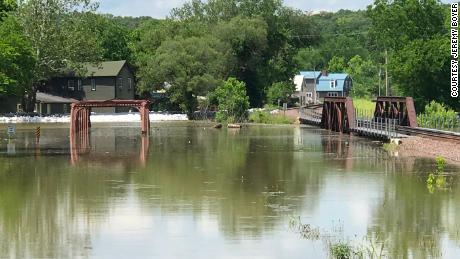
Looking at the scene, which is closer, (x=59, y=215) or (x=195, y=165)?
(x=59, y=215)

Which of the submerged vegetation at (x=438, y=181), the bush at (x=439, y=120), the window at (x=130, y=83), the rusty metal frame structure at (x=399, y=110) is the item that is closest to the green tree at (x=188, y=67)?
the window at (x=130, y=83)

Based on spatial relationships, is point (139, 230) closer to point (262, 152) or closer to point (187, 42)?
point (262, 152)

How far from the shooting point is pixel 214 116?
11112cm

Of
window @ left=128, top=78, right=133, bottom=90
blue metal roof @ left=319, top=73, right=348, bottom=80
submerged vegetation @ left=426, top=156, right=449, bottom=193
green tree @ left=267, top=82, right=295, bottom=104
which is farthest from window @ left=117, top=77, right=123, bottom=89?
submerged vegetation @ left=426, top=156, right=449, bottom=193

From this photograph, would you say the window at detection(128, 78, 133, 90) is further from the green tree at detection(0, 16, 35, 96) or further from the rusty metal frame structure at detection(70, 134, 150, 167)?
the rusty metal frame structure at detection(70, 134, 150, 167)

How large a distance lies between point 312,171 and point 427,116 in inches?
1447

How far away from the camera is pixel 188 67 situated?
108812 millimetres

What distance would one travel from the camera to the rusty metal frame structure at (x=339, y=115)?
249 ft

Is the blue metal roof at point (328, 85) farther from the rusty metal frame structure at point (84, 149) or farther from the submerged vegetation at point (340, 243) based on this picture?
the submerged vegetation at point (340, 243)

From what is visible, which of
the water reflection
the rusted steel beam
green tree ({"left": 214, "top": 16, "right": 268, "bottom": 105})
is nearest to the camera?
the water reflection

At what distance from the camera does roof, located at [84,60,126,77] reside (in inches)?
4707

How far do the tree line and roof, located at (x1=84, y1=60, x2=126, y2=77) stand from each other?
2.94 m

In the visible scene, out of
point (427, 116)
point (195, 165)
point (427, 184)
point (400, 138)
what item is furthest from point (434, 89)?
point (427, 184)

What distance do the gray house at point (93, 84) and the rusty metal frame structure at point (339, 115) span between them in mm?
40153
